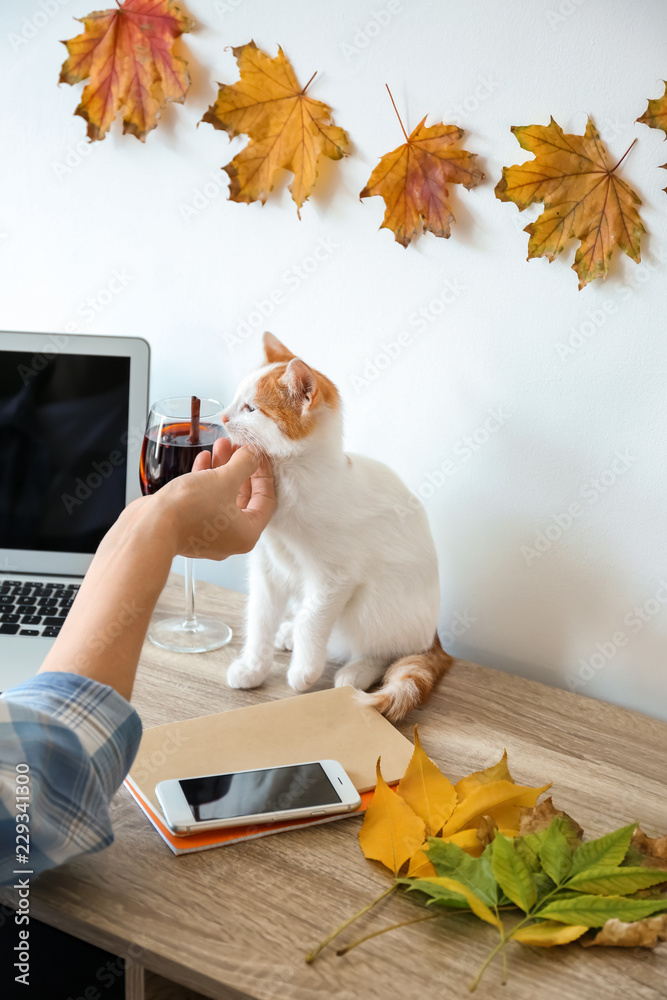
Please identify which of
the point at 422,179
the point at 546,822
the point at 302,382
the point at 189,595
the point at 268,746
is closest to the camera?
the point at 546,822

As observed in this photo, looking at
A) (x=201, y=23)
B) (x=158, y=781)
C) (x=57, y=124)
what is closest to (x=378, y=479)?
(x=158, y=781)

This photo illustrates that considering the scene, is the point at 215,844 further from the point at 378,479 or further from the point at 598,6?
the point at 598,6

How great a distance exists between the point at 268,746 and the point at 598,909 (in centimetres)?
35

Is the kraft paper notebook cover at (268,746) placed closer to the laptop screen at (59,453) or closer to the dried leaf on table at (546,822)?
the dried leaf on table at (546,822)

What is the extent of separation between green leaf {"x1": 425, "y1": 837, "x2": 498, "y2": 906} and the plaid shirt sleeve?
0.86 ft

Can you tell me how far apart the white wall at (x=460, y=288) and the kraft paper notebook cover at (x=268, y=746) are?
0.35 meters

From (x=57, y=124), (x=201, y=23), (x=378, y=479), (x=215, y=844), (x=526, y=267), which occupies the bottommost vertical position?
(x=215, y=844)

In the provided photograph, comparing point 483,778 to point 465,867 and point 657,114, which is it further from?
point 657,114

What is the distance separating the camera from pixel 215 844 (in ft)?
2.31

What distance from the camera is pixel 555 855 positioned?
645 millimetres

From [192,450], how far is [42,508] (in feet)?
1.13

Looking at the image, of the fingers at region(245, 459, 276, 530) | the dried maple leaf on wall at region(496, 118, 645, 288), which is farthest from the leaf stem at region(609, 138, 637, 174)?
the fingers at region(245, 459, 276, 530)

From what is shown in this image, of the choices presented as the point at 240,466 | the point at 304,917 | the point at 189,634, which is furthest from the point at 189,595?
the point at 304,917

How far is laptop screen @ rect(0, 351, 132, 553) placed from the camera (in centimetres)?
117
